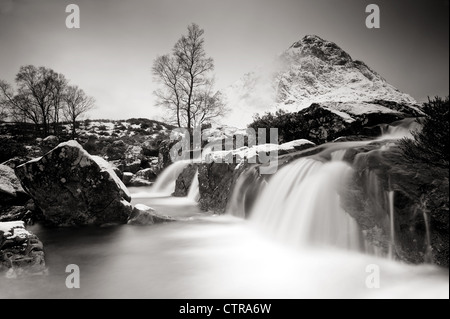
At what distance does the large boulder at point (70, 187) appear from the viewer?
6.57 meters

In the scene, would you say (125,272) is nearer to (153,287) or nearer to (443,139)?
(153,287)

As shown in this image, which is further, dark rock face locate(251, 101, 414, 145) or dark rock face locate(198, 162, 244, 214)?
dark rock face locate(251, 101, 414, 145)

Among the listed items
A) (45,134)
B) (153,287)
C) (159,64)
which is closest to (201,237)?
(153,287)

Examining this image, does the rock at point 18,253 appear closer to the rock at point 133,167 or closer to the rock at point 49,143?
the rock at point 133,167

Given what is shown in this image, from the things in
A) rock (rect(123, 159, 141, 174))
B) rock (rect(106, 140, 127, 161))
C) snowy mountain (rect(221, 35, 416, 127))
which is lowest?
rock (rect(123, 159, 141, 174))

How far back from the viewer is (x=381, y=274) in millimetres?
3520

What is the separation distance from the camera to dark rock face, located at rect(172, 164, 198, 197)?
40.4ft

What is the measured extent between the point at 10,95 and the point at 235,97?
35689 millimetres

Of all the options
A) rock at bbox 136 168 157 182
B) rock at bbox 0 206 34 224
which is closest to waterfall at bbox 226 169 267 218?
rock at bbox 0 206 34 224

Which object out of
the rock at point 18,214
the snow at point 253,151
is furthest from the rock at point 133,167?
the rock at point 18,214

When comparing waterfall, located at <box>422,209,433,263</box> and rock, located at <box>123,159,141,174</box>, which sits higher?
rock, located at <box>123,159,141,174</box>
